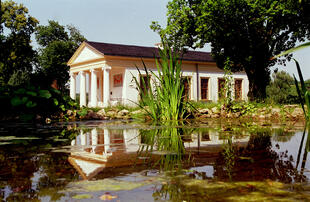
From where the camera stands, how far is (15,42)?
28.8 m

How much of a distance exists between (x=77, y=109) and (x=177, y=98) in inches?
287

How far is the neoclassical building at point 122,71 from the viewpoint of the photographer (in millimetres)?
23094

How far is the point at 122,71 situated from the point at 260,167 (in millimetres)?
23328

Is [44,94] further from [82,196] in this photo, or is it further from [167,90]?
[82,196]

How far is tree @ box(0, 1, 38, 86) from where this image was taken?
2873cm

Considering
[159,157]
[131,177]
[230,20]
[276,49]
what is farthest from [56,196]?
[276,49]

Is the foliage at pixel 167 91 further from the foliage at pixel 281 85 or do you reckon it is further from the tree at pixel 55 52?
the tree at pixel 55 52

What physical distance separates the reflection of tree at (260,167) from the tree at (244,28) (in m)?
13.7

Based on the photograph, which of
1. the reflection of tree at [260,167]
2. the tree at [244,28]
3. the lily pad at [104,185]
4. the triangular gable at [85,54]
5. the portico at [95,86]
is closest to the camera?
the lily pad at [104,185]

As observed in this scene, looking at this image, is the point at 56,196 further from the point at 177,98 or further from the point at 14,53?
the point at 14,53

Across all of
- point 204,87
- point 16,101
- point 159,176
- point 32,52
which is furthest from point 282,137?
point 32,52

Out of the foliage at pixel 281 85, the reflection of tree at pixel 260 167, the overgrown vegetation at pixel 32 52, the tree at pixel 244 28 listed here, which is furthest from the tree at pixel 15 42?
the reflection of tree at pixel 260 167

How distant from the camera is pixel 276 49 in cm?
1920

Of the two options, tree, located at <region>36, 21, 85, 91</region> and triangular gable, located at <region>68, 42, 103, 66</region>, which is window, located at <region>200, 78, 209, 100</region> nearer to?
triangular gable, located at <region>68, 42, 103, 66</region>
